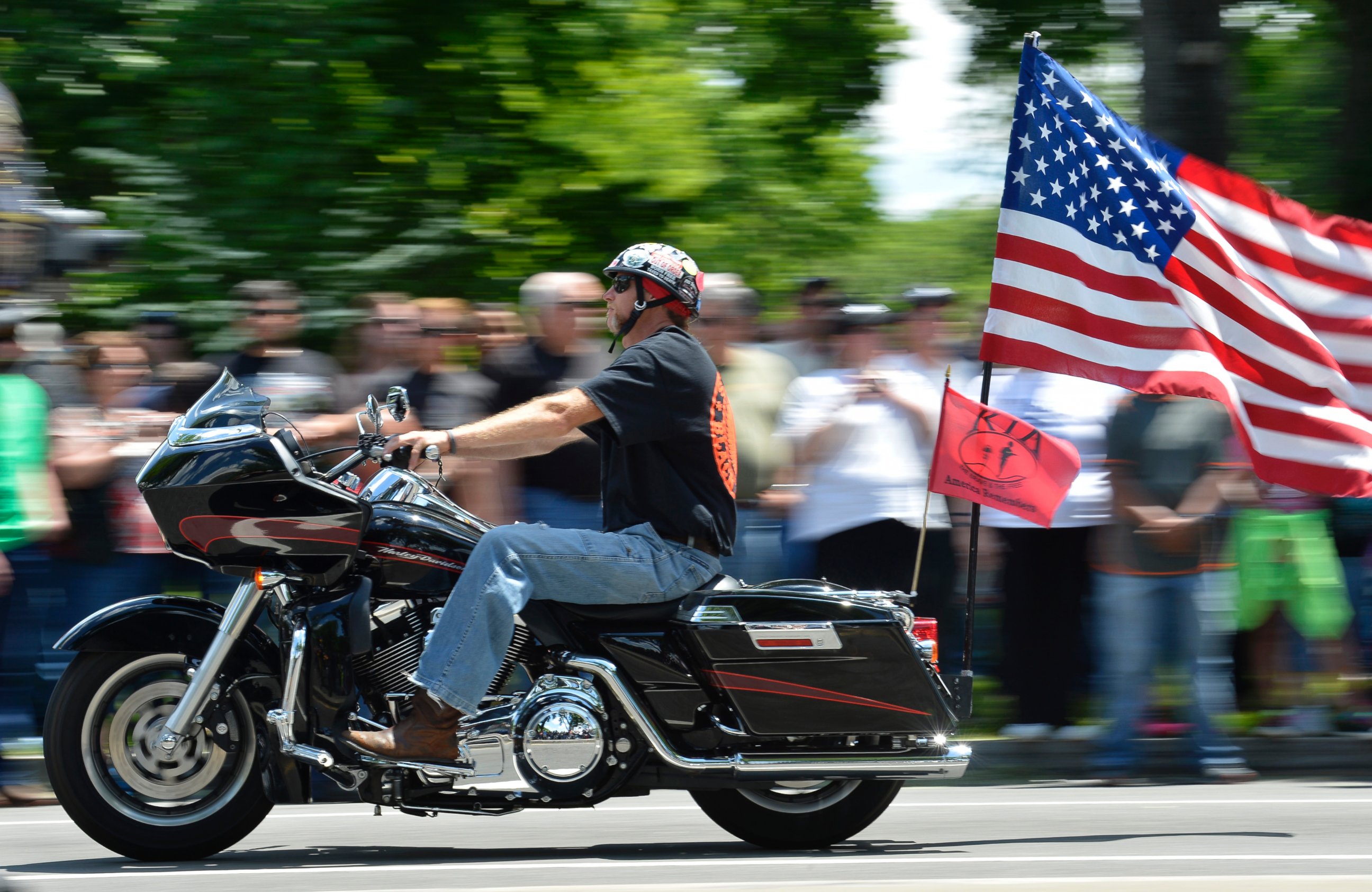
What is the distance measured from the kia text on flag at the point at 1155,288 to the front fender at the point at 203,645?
8.49 feet

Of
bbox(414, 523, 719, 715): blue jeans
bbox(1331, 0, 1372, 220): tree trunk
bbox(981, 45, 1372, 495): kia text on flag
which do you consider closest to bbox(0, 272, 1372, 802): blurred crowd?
bbox(981, 45, 1372, 495): kia text on flag

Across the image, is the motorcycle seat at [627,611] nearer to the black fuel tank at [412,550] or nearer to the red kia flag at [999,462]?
the black fuel tank at [412,550]

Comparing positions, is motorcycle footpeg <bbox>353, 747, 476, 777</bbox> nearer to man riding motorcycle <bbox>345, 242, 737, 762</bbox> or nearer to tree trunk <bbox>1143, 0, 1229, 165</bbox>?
man riding motorcycle <bbox>345, 242, 737, 762</bbox>

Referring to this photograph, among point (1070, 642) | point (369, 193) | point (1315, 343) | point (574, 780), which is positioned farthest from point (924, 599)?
point (369, 193)

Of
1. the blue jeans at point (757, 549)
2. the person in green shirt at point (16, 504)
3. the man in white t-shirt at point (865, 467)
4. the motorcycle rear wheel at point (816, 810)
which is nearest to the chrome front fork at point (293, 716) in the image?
the motorcycle rear wheel at point (816, 810)

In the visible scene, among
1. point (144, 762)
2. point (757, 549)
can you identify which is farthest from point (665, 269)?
point (757, 549)

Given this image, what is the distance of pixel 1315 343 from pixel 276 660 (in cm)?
A: 358

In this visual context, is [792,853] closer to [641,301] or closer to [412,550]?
[412,550]

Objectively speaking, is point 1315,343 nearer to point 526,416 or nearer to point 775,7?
point 526,416

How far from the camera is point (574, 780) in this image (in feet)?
17.1

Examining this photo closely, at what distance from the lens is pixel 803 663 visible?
5383 mm

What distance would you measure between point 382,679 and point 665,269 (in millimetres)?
1536

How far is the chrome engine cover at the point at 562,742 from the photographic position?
5.17 meters

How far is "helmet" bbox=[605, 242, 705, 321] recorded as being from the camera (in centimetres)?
546
